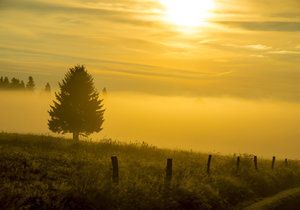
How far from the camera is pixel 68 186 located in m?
18.6

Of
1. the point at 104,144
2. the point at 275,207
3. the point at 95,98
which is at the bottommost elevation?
the point at 275,207

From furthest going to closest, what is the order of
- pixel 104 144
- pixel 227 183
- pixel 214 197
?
pixel 104 144, pixel 227 183, pixel 214 197

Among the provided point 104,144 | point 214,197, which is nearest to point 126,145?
point 104,144

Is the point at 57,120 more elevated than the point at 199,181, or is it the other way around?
the point at 57,120

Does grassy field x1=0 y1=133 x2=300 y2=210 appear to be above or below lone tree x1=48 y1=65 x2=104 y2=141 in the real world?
below

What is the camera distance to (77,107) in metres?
69.3

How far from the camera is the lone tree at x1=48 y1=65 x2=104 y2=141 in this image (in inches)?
2714

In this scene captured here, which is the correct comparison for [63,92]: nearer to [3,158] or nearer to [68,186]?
[3,158]

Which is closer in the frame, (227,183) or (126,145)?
(227,183)

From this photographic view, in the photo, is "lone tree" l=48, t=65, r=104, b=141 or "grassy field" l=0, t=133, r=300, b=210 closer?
"grassy field" l=0, t=133, r=300, b=210

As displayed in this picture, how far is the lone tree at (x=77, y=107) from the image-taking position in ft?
226

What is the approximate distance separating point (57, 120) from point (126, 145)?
29.0 m

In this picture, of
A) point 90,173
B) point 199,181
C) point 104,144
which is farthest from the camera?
point 104,144

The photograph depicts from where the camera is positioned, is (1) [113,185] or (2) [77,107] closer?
(1) [113,185]
